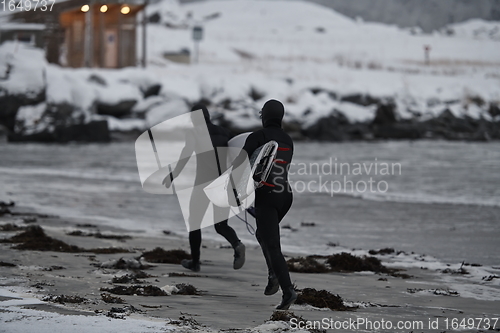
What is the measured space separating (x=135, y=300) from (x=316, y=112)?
39.5 m

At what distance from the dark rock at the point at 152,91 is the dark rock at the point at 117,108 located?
7.60ft

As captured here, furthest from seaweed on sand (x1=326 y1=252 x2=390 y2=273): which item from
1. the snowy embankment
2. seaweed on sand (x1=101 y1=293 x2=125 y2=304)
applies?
the snowy embankment

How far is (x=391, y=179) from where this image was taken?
2259cm

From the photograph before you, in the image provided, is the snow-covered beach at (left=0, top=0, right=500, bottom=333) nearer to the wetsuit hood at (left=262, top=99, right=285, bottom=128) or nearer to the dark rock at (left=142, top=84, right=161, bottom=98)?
the dark rock at (left=142, top=84, right=161, bottom=98)

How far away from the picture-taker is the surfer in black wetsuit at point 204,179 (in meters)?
7.91

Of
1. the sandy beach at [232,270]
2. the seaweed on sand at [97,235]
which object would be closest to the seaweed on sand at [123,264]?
the sandy beach at [232,270]

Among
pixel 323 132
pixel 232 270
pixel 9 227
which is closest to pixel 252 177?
pixel 232 270

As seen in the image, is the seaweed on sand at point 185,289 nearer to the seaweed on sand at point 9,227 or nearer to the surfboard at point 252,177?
the surfboard at point 252,177

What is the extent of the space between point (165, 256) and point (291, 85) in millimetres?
44180

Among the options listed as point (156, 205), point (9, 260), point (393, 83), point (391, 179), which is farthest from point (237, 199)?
point (393, 83)

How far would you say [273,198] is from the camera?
20.3ft

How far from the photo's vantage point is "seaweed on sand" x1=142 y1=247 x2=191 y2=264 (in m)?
8.70

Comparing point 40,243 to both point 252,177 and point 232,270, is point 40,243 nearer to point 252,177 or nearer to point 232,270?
point 232,270

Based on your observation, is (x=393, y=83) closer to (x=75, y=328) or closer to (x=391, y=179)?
(x=391, y=179)
